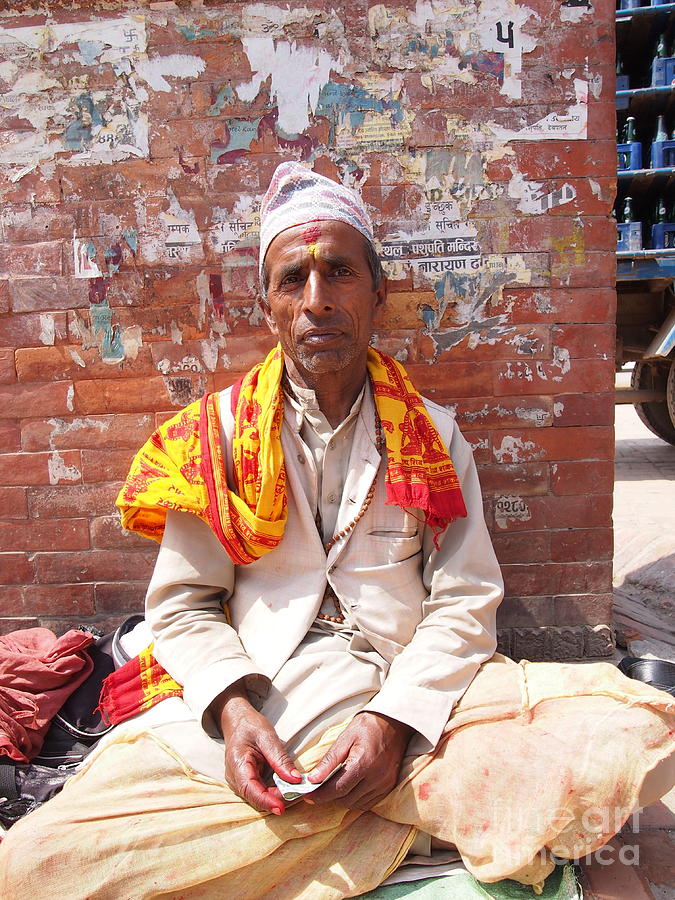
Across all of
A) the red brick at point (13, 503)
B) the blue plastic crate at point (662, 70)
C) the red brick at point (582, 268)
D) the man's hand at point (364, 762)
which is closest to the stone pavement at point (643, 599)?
the man's hand at point (364, 762)

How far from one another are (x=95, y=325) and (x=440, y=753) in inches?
74.5

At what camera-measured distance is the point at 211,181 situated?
95.1 inches

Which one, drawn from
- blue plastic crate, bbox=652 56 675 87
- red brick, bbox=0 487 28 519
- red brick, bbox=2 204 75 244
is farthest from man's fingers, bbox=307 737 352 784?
blue plastic crate, bbox=652 56 675 87

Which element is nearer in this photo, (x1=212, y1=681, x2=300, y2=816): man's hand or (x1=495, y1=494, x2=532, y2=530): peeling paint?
(x1=212, y1=681, x2=300, y2=816): man's hand

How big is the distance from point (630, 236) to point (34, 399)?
217 inches

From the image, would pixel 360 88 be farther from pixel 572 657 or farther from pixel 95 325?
pixel 572 657

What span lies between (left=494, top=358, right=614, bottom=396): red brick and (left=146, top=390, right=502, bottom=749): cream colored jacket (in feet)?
2.20

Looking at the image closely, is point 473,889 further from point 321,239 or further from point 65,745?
point 321,239

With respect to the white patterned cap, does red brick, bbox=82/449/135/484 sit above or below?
below

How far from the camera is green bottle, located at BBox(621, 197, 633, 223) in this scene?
6.27 m

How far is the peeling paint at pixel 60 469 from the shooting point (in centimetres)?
257

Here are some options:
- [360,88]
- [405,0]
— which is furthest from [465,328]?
[405,0]

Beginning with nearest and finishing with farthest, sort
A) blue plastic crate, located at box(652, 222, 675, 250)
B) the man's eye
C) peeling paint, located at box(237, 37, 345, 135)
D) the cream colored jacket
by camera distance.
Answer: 1. the cream colored jacket
2. the man's eye
3. peeling paint, located at box(237, 37, 345, 135)
4. blue plastic crate, located at box(652, 222, 675, 250)

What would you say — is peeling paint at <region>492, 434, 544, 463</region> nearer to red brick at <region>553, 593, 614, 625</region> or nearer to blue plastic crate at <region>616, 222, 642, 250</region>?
red brick at <region>553, 593, 614, 625</region>
